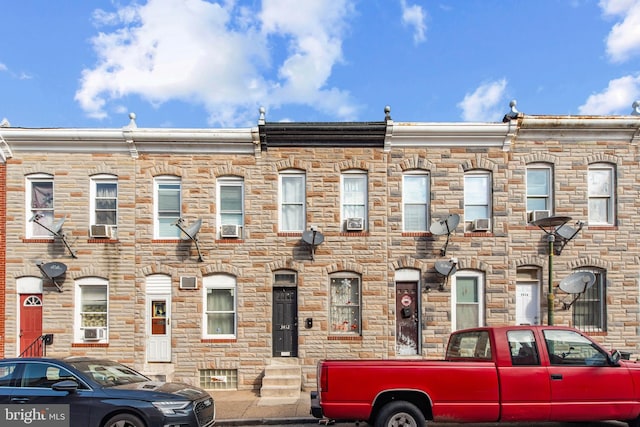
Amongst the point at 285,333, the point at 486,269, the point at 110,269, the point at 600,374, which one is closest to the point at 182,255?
the point at 110,269

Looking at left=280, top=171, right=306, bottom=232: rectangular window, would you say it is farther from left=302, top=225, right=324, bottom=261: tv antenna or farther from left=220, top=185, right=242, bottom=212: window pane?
left=220, top=185, right=242, bottom=212: window pane

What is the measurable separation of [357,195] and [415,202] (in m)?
A: 1.59

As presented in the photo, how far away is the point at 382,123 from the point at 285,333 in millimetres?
6151

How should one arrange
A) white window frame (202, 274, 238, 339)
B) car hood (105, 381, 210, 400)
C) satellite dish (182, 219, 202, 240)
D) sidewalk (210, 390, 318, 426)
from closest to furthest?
car hood (105, 381, 210, 400) < sidewalk (210, 390, 318, 426) < satellite dish (182, 219, 202, 240) < white window frame (202, 274, 238, 339)

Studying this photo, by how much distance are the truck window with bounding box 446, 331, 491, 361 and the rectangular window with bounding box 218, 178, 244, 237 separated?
21.6 ft

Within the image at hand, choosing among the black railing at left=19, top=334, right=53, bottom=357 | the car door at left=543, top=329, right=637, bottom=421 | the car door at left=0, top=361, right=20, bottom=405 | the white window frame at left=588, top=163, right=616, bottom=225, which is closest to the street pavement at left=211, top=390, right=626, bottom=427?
the car door at left=543, top=329, right=637, bottom=421

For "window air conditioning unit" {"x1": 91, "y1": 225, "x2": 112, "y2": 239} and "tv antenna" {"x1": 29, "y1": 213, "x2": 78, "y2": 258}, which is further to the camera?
"window air conditioning unit" {"x1": 91, "y1": 225, "x2": 112, "y2": 239}

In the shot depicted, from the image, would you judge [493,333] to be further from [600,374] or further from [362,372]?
[362,372]

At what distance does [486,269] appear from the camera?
1257 centimetres

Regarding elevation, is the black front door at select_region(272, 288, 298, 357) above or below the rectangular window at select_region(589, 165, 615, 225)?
below

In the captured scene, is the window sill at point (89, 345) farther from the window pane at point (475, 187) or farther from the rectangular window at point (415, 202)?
the window pane at point (475, 187)

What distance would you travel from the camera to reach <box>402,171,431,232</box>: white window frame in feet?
42.2

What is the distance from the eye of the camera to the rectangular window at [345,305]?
12641 millimetres

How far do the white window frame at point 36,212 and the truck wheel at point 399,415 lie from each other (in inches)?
402
